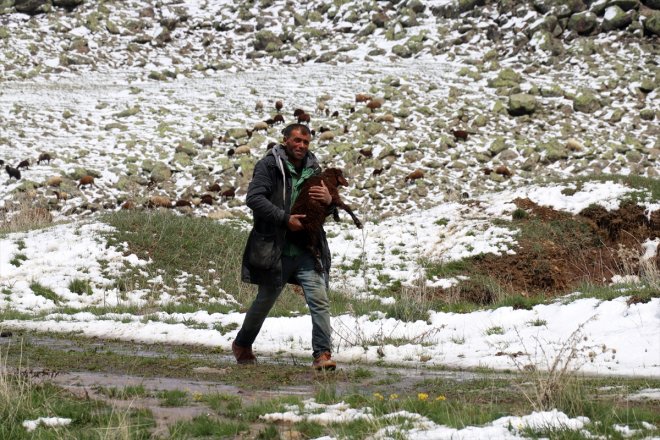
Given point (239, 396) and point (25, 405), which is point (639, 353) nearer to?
point (239, 396)

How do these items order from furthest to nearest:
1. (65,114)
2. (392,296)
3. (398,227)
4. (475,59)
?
(475,59)
(65,114)
(398,227)
(392,296)

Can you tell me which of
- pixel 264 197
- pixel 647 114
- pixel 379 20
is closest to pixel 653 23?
pixel 647 114

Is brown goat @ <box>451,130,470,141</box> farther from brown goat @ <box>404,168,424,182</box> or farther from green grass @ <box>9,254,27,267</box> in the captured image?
green grass @ <box>9,254,27,267</box>

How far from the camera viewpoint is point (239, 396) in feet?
16.6

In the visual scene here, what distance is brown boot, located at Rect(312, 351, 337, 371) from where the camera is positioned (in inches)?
247

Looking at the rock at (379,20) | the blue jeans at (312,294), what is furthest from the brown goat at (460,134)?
the blue jeans at (312,294)

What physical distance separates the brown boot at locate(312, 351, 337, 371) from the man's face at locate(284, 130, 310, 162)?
70.7 inches

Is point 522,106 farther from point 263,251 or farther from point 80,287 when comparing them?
point 263,251

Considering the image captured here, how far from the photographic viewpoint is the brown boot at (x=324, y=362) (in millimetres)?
6277

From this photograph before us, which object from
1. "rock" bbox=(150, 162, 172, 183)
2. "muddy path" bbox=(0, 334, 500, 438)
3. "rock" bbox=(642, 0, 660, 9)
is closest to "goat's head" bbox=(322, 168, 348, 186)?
"muddy path" bbox=(0, 334, 500, 438)

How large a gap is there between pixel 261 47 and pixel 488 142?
17.7m

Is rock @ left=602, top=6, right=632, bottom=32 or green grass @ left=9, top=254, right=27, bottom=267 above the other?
rock @ left=602, top=6, right=632, bottom=32

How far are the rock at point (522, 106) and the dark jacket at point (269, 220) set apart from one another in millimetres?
24026

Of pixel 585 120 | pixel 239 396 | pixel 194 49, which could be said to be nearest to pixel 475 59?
pixel 585 120
